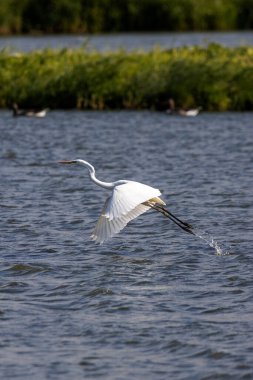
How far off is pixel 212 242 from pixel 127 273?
1.58m

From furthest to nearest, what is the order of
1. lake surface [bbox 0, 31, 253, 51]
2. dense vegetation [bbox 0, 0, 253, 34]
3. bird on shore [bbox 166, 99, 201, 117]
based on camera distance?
dense vegetation [bbox 0, 0, 253, 34] < lake surface [bbox 0, 31, 253, 51] < bird on shore [bbox 166, 99, 201, 117]

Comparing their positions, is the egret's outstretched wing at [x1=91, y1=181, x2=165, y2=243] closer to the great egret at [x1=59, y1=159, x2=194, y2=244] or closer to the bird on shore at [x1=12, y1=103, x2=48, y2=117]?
the great egret at [x1=59, y1=159, x2=194, y2=244]

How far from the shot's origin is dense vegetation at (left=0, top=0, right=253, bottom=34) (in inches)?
1956

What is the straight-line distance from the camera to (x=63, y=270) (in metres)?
11.0

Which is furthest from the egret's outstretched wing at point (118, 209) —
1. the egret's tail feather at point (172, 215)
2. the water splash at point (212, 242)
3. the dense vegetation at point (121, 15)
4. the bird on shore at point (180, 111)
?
the dense vegetation at point (121, 15)

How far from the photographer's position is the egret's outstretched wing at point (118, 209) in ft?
36.2

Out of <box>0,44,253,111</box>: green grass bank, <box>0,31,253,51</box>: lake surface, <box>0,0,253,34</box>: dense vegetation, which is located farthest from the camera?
<box>0,0,253,34</box>: dense vegetation

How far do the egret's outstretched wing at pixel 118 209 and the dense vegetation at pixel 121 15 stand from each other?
1519 inches

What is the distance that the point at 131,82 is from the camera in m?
25.5

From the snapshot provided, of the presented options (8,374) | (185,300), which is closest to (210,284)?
(185,300)

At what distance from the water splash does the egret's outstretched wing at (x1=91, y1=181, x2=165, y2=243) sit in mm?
943

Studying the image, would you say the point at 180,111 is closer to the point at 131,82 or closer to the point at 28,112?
the point at 131,82

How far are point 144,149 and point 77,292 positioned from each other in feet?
34.2

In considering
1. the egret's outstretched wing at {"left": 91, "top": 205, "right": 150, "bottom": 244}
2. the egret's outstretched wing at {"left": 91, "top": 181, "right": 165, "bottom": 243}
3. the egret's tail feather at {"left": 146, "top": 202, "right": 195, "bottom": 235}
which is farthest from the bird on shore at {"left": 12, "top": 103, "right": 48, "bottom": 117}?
the egret's outstretched wing at {"left": 91, "top": 205, "right": 150, "bottom": 244}
